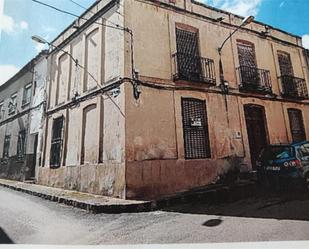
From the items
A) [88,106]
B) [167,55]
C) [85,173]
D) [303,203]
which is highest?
[167,55]

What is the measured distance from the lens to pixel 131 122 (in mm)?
5777

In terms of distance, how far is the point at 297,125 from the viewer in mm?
9125

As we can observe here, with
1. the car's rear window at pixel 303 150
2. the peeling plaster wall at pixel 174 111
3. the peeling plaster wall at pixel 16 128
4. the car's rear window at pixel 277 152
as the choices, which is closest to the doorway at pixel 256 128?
the peeling plaster wall at pixel 174 111

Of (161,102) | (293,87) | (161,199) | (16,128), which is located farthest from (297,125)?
(16,128)

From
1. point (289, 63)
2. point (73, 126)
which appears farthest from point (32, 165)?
point (289, 63)

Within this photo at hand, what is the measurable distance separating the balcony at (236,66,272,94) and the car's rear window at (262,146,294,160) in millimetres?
2468

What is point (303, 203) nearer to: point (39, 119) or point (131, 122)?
point (131, 122)

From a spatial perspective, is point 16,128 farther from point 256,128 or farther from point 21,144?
point 256,128

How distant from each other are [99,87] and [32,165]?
5060mm

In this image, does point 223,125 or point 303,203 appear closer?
point 303,203

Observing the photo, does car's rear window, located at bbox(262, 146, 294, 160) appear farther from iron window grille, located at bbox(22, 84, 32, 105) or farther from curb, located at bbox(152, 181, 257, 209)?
iron window grille, located at bbox(22, 84, 32, 105)

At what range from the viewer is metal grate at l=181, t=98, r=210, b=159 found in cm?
666

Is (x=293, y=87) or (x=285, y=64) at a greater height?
(x=285, y=64)

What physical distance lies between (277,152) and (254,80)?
10.9 feet
